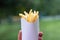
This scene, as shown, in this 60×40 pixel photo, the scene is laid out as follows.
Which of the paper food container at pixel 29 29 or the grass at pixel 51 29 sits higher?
the paper food container at pixel 29 29

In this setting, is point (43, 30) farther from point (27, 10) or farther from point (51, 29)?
point (27, 10)

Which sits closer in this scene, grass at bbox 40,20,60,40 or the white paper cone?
the white paper cone

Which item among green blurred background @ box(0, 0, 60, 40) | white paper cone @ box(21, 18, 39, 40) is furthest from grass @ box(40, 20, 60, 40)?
white paper cone @ box(21, 18, 39, 40)

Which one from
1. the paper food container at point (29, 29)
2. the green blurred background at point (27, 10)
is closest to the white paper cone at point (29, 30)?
the paper food container at point (29, 29)

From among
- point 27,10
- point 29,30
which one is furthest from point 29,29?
point 27,10

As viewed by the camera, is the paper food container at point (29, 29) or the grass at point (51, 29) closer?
the paper food container at point (29, 29)

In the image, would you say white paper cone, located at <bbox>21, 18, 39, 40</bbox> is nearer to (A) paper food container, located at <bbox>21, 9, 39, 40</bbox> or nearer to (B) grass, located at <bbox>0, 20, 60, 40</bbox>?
(A) paper food container, located at <bbox>21, 9, 39, 40</bbox>

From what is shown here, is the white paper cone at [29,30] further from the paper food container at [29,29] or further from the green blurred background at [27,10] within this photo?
the green blurred background at [27,10]

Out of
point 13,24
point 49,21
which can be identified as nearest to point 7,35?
point 13,24
